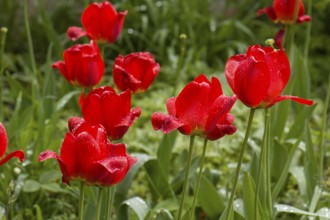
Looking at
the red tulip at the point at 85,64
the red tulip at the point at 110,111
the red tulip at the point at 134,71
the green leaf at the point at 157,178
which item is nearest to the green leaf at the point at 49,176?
the green leaf at the point at 157,178

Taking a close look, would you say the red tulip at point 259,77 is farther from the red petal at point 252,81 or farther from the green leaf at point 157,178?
the green leaf at point 157,178

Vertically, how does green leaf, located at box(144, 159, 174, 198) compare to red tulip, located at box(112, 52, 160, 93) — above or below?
below

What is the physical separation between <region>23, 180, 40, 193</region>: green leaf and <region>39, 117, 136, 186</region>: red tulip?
91 cm

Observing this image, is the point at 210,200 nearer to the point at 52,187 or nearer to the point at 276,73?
the point at 52,187

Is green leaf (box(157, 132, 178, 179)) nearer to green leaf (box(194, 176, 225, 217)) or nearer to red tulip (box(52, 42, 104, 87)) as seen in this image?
green leaf (box(194, 176, 225, 217))

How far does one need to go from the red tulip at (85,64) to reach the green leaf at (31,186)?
1.45ft

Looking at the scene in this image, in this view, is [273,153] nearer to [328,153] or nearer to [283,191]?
[283,191]

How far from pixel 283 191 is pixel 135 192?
21.9 inches

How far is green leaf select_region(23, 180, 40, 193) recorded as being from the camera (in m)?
2.24

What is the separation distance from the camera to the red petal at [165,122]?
1.39m

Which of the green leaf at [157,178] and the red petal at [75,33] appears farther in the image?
the green leaf at [157,178]

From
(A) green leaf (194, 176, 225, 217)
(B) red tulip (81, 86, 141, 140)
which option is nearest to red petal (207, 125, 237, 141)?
(B) red tulip (81, 86, 141, 140)

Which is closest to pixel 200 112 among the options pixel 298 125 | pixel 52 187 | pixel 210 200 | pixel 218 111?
pixel 218 111

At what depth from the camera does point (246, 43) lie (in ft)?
15.0
